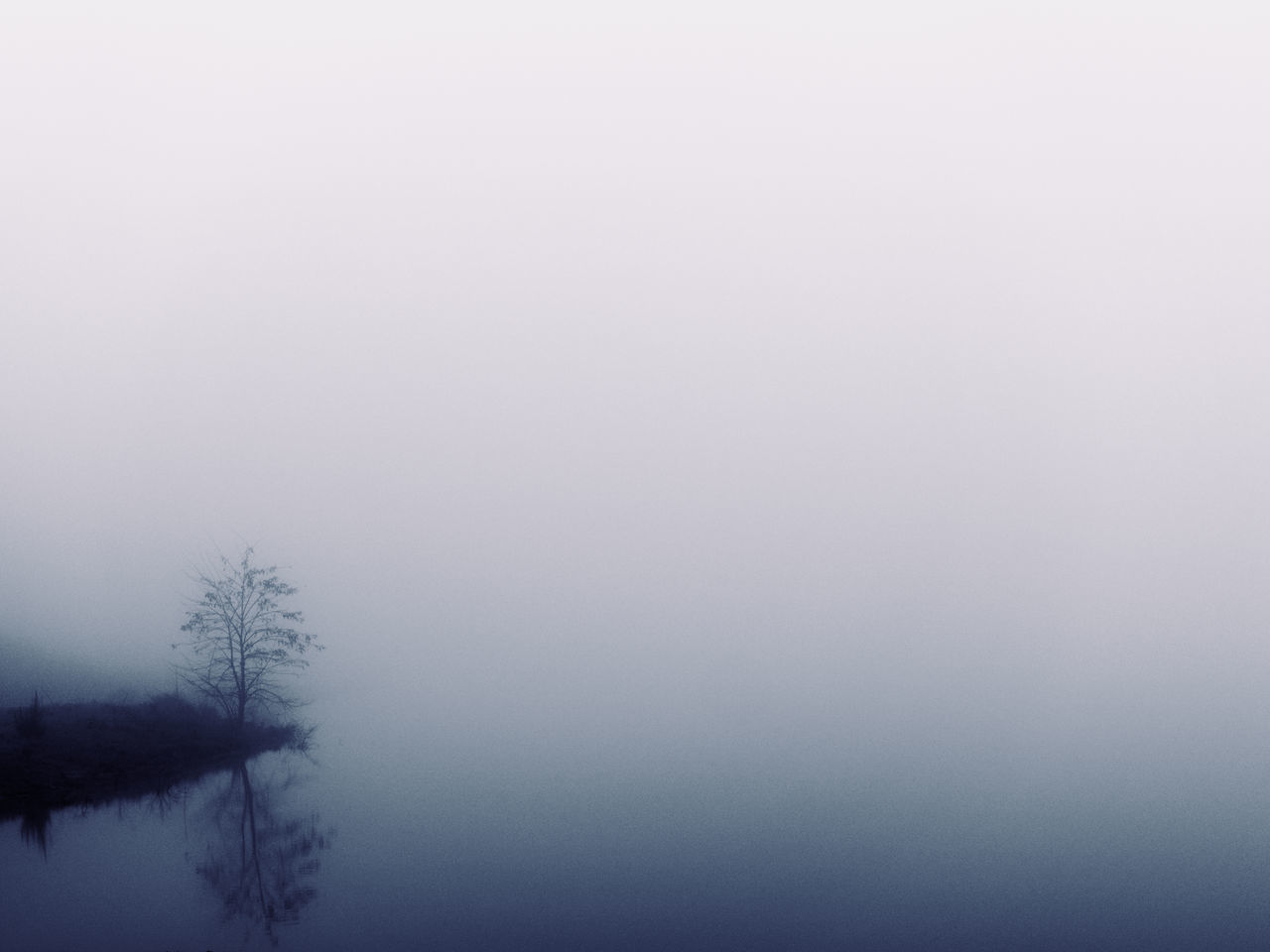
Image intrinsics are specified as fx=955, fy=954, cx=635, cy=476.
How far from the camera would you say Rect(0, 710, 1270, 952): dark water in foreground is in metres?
18.9

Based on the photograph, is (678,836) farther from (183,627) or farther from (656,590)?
(656,590)

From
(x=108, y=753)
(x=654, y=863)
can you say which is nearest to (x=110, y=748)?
(x=108, y=753)

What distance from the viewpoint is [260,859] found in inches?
880

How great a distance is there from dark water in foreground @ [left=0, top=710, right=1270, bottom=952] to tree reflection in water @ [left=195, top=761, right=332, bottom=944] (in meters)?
0.09

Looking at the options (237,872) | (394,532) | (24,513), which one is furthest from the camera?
(394,532)

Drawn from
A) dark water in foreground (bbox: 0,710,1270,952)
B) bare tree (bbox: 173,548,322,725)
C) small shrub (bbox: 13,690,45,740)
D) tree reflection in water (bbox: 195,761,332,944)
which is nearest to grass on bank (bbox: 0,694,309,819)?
small shrub (bbox: 13,690,45,740)

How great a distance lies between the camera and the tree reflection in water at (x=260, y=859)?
61.5 feet

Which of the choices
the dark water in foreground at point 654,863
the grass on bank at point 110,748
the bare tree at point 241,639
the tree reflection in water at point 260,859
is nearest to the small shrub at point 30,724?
the grass on bank at point 110,748

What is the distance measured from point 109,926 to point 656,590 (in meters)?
136

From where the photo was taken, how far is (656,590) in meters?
153

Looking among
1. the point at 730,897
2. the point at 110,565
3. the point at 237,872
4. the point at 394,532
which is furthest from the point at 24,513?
the point at 394,532

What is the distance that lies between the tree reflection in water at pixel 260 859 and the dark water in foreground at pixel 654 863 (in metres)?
0.09

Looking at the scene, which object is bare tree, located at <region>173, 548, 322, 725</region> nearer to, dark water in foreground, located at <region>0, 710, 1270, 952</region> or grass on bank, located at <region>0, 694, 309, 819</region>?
grass on bank, located at <region>0, 694, 309, 819</region>

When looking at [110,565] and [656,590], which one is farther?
[656,590]
